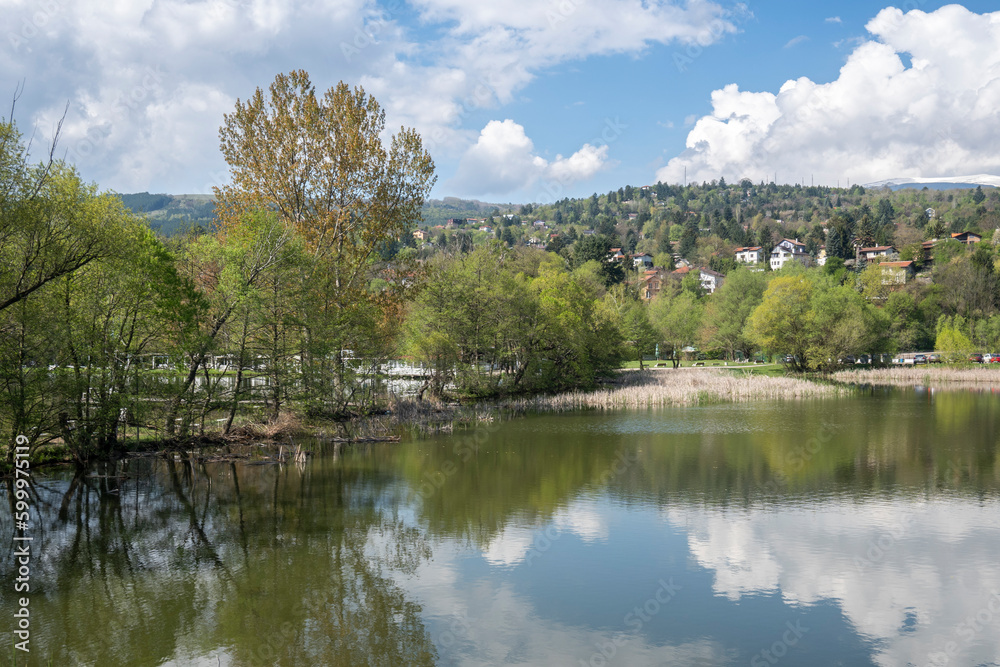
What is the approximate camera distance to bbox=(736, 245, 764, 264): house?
167 meters

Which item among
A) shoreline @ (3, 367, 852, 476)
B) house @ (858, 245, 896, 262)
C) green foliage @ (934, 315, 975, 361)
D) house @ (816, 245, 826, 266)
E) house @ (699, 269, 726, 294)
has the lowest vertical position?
shoreline @ (3, 367, 852, 476)

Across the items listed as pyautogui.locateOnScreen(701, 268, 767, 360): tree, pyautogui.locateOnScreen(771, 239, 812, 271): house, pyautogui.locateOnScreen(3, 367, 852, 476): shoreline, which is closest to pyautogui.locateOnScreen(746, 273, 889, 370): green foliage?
pyautogui.locateOnScreen(3, 367, 852, 476): shoreline

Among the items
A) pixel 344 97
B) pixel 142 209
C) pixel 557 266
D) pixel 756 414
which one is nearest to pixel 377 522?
pixel 142 209

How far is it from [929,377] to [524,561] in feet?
188

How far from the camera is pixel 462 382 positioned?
4134 cm

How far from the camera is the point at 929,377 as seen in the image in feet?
191

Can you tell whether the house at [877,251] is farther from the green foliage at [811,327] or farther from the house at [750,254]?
the green foliage at [811,327]

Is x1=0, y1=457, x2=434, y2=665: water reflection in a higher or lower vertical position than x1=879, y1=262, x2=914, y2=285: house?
lower

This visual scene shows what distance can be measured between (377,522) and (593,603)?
696 centimetres

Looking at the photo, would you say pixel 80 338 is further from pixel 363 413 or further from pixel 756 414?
pixel 756 414

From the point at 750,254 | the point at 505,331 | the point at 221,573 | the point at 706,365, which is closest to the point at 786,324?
the point at 706,365

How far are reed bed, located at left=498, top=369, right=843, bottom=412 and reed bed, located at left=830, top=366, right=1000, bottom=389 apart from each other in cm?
872

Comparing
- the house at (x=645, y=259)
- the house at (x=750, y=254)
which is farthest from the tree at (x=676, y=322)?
the house at (x=750, y=254)

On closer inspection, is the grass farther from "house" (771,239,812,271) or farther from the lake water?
"house" (771,239,812,271)
